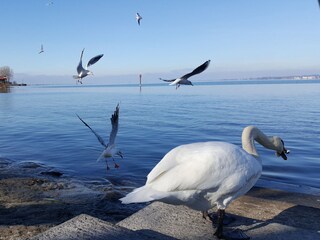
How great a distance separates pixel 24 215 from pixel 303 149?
9.59m

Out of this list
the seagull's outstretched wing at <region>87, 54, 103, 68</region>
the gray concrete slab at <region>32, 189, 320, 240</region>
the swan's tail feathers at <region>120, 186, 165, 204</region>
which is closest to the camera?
the gray concrete slab at <region>32, 189, 320, 240</region>

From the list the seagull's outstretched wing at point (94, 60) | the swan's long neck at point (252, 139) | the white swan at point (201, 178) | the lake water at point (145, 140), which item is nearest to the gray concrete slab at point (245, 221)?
the white swan at point (201, 178)

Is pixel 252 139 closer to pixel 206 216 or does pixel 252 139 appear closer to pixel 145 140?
pixel 206 216

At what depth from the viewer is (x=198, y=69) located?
645 cm

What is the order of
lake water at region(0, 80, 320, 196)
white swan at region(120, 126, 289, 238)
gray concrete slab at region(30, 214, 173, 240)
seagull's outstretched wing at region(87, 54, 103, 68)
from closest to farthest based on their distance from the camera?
gray concrete slab at region(30, 214, 173, 240), white swan at region(120, 126, 289, 238), seagull's outstretched wing at region(87, 54, 103, 68), lake water at region(0, 80, 320, 196)

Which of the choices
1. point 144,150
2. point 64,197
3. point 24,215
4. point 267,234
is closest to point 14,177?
point 64,197

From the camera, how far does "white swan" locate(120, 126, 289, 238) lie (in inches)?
161

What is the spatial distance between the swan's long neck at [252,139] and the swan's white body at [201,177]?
0.76 meters

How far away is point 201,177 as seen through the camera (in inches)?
161

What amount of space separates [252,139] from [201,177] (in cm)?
165

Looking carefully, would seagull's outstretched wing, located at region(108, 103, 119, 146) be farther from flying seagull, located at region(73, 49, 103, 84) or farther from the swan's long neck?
the swan's long neck

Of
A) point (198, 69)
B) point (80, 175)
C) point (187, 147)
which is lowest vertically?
point (80, 175)

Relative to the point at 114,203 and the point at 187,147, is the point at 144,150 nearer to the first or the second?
the point at 114,203

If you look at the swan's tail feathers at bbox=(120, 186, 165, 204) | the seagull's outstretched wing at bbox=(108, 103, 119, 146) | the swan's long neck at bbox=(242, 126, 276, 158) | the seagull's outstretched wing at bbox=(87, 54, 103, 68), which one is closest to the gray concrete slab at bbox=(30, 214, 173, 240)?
the swan's tail feathers at bbox=(120, 186, 165, 204)
